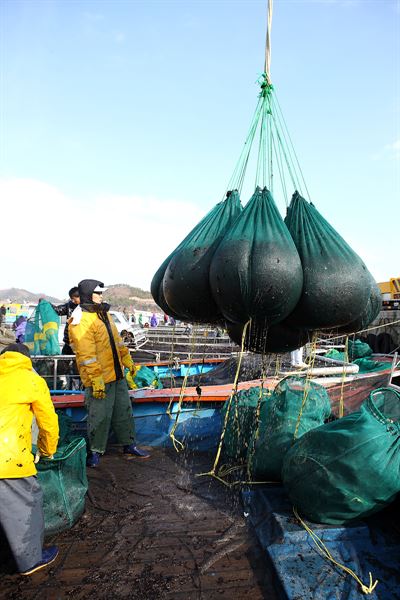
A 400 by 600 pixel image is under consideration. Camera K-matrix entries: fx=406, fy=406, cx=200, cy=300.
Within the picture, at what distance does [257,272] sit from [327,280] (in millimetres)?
444

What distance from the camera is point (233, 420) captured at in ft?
14.8

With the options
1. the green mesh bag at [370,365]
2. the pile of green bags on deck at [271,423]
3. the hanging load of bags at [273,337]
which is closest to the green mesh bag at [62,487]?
the pile of green bags on deck at [271,423]

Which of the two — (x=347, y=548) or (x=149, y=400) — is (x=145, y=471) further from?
(x=347, y=548)

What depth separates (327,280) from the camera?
2377 millimetres

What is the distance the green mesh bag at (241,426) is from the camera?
4.31m

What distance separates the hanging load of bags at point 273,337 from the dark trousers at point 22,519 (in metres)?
1.71

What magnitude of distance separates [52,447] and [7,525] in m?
0.54

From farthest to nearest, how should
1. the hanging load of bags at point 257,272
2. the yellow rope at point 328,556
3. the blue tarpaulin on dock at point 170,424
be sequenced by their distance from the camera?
the blue tarpaulin on dock at point 170,424, the yellow rope at point 328,556, the hanging load of bags at point 257,272

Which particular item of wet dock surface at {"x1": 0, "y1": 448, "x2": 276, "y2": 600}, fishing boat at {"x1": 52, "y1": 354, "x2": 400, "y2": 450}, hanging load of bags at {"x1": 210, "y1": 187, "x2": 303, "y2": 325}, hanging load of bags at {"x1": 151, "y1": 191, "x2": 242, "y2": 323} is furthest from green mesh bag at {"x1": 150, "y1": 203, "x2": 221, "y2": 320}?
fishing boat at {"x1": 52, "y1": 354, "x2": 400, "y2": 450}

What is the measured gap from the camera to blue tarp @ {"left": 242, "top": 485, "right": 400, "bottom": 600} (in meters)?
2.38

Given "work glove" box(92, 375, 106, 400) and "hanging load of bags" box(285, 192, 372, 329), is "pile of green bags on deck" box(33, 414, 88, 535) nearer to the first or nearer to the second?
"work glove" box(92, 375, 106, 400)

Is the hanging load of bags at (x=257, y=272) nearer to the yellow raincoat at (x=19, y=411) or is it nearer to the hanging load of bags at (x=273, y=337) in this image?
the hanging load of bags at (x=273, y=337)

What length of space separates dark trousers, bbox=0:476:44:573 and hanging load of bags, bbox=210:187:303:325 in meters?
1.71

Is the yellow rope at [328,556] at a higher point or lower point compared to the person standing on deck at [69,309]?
lower
